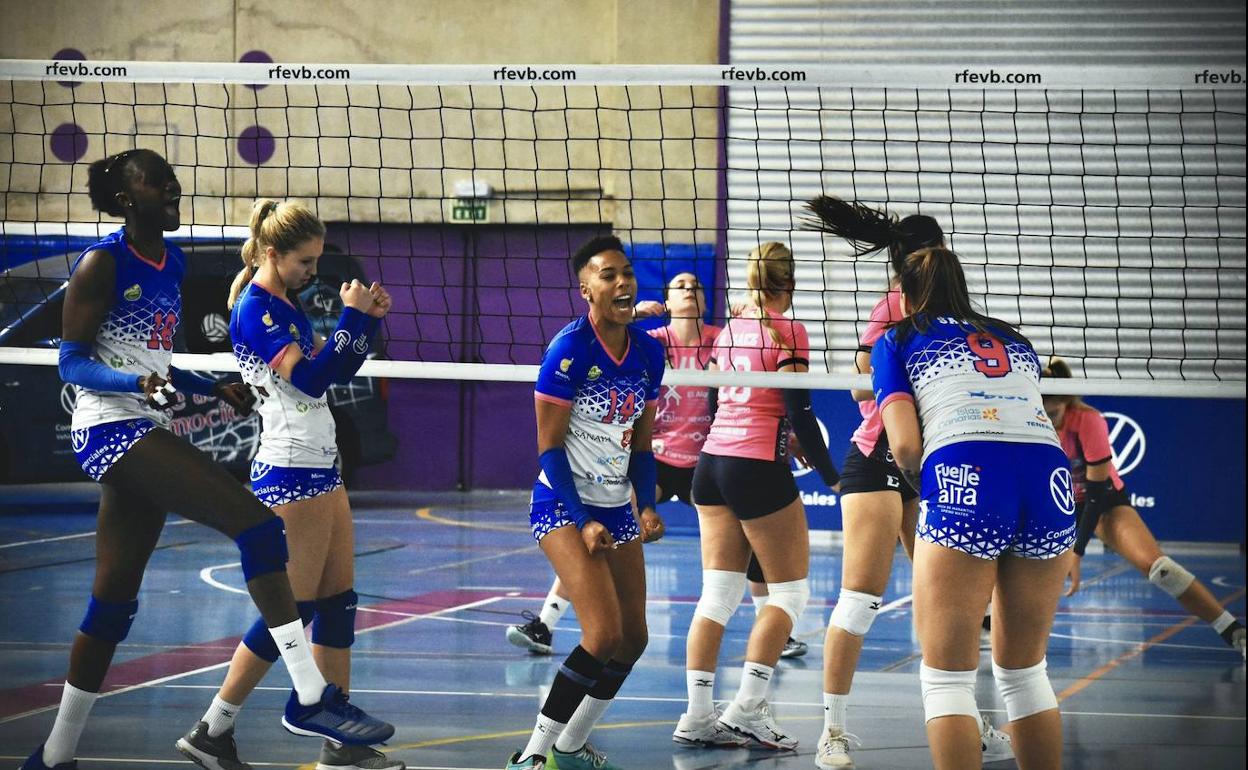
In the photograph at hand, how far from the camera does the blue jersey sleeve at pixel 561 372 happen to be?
439 cm

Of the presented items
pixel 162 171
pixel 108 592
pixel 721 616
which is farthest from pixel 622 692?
pixel 162 171

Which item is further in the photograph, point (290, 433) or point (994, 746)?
point (994, 746)

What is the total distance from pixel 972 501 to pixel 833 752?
5.21 ft

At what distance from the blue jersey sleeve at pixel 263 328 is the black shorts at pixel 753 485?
70.3 inches

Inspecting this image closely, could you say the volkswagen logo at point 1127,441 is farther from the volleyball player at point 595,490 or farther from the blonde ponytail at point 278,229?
the blonde ponytail at point 278,229

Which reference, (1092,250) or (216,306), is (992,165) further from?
(216,306)

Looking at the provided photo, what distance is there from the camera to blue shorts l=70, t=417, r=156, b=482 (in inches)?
167

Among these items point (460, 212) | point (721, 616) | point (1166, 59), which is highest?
point (1166, 59)

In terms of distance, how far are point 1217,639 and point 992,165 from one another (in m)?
7.52

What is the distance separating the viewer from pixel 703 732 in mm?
5230

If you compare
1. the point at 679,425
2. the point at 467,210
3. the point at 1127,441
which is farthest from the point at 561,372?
the point at 467,210

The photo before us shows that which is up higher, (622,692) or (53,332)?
(53,332)

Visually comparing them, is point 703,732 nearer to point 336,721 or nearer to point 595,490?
point 595,490

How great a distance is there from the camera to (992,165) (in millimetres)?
14312
